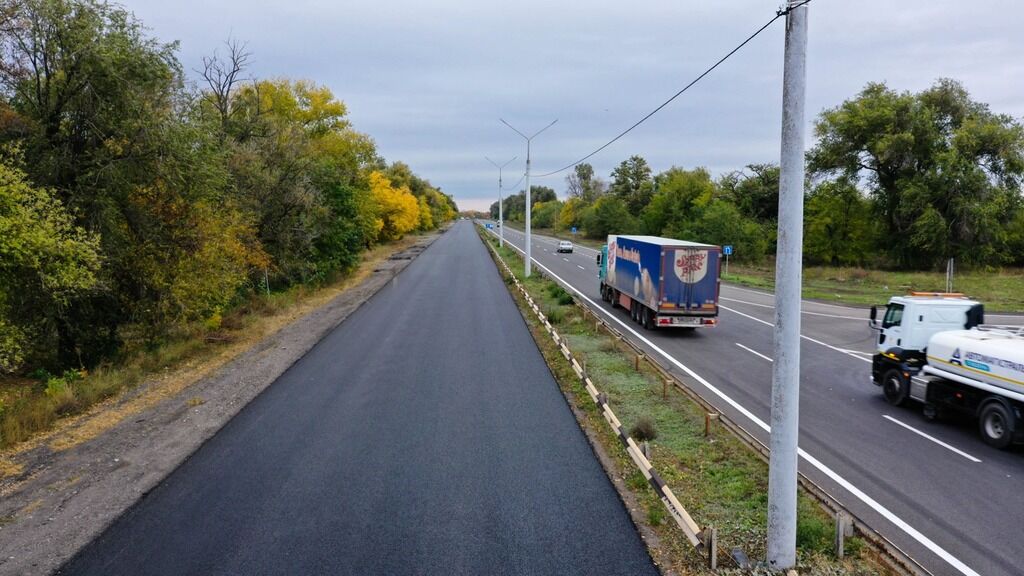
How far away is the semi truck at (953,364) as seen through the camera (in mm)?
11227

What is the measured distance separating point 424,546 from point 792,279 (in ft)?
16.9

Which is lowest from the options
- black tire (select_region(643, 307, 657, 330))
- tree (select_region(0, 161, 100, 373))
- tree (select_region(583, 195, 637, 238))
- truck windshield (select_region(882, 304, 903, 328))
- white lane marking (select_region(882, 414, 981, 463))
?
white lane marking (select_region(882, 414, 981, 463))

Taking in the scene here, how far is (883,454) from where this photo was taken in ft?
36.2

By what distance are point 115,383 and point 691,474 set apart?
13.5 meters

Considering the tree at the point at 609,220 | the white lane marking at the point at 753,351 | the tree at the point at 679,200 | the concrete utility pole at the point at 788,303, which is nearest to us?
the concrete utility pole at the point at 788,303

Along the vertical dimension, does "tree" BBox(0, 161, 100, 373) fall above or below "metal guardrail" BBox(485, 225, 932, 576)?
above

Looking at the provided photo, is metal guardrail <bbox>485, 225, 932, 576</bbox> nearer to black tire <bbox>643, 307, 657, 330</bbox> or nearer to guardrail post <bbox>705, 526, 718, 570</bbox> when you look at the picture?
guardrail post <bbox>705, 526, 718, 570</bbox>

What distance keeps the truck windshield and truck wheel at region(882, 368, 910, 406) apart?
1.19 meters

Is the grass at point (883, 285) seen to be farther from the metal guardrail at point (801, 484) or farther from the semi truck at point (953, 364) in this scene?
the metal guardrail at point (801, 484)

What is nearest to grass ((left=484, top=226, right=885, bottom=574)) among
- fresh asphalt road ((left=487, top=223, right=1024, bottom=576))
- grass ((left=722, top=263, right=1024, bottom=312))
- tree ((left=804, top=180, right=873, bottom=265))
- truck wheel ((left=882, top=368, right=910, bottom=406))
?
fresh asphalt road ((left=487, top=223, right=1024, bottom=576))

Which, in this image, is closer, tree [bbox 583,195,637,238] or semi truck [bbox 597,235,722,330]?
semi truck [bbox 597,235,722,330]

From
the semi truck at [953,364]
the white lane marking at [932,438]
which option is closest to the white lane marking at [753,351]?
the semi truck at [953,364]

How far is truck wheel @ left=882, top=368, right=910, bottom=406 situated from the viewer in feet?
45.1

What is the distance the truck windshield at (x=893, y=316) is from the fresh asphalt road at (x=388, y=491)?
781 cm
